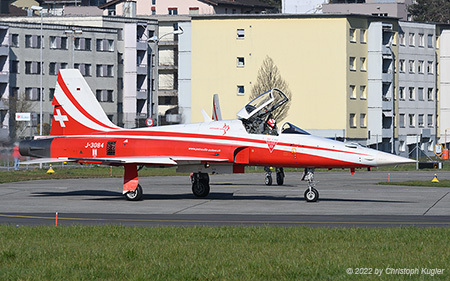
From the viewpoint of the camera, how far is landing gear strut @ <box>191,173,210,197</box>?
30.6 m

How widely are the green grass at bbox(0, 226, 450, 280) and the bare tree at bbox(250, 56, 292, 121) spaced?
6891 centimetres

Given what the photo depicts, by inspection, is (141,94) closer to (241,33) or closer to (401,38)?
(241,33)

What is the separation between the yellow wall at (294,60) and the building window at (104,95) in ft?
52.6

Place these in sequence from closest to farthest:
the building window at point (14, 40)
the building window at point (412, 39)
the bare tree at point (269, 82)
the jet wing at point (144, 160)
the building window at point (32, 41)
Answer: the jet wing at point (144, 160) → the bare tree at point (269, 82) → the building window at point (14, 40) → the building window at point (32, 41) → the building window at point (412, 39)

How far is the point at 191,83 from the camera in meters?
97.8

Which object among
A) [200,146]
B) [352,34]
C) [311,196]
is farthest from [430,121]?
[200,146]

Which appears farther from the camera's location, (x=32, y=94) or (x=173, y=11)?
(x=173, y=11)

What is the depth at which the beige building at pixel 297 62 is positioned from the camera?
93.2 meters

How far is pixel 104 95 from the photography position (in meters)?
106

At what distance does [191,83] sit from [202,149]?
228 ft

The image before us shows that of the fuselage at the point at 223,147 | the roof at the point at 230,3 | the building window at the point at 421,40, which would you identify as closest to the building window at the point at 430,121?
the building window at the point at 421,40

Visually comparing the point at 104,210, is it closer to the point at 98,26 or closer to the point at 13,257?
the point at 13,257

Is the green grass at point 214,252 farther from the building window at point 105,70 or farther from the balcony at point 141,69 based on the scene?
the balcony at point 141,69

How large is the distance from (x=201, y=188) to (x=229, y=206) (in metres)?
3.68
